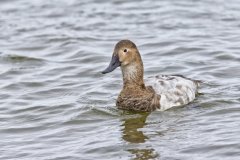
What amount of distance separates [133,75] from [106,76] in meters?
2.23

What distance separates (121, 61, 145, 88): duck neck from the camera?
12.7m

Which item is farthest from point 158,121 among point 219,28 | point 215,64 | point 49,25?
point 49,25

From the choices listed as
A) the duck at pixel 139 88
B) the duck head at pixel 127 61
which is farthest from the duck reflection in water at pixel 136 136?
the duck head at pixel 127 61

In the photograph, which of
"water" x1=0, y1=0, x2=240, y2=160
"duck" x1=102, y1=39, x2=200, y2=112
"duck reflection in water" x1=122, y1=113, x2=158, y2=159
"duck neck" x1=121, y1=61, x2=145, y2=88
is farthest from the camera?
"duck neck" x1=121, y1=61, x2=145, y2=88

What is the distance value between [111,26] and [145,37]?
4.02ft

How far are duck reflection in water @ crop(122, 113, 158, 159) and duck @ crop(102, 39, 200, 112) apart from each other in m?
0.28

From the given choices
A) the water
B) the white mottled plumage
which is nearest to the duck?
the white mottled plumage

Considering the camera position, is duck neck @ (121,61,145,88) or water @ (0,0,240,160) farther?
duck neck @ (121,61,145,88)

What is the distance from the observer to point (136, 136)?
1102cm

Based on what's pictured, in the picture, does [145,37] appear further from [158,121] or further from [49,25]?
[158,121]

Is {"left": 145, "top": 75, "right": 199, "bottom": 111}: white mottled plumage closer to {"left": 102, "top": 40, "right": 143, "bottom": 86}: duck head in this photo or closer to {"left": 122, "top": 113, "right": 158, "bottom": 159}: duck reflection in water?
{"left": 102, "top": 40, "right": 143, "bottom": 86}: duck head

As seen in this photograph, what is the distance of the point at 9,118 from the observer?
12367 mm

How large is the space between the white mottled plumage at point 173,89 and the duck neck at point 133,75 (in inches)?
11.2

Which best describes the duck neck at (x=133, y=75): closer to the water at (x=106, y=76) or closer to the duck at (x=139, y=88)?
the duck at (x=139, y=88)
